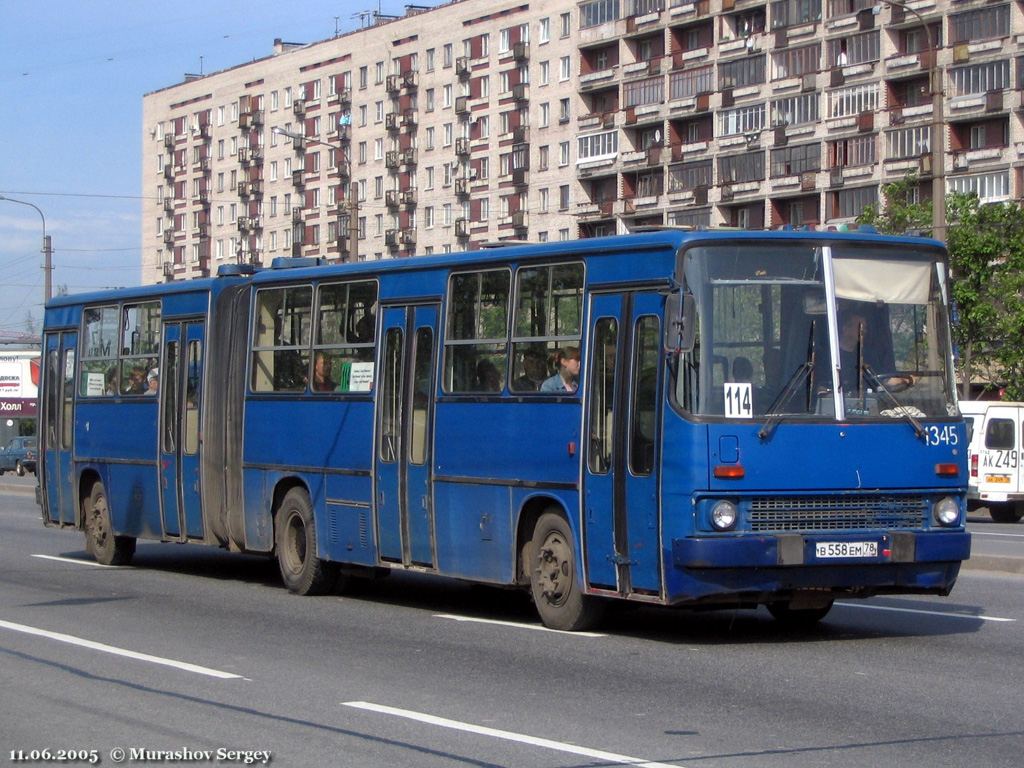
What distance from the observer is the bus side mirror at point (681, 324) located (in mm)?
11938

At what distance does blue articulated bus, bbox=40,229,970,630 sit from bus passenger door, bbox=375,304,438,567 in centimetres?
2

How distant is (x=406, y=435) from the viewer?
1538cm

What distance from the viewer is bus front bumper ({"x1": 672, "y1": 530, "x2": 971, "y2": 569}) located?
11898 millimetres

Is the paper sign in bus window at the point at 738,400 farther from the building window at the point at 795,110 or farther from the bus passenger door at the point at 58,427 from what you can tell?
the building window at the point at 795,110

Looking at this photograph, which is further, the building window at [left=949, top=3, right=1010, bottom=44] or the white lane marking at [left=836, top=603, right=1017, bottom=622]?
the building window at [left=949, top=3, right=1010, bottom=44]

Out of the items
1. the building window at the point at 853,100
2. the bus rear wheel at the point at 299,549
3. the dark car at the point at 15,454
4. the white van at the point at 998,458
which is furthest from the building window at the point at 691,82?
the bus rear wheel at the point at 299,549

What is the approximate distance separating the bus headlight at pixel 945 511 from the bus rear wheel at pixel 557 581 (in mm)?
2527

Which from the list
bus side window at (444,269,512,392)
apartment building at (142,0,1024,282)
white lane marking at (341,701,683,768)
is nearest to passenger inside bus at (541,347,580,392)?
bus side window at (444,269,512,392)

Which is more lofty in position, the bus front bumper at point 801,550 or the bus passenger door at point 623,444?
the bus passenger door at point 623,444

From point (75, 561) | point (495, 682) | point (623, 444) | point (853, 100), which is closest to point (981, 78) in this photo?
point (853, 100)

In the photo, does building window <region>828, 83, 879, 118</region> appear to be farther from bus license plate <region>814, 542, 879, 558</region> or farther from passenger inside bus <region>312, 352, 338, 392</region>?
bus license plate <region>814, 542, 879, 558</region>

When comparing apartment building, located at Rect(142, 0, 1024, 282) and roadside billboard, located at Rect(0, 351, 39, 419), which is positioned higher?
apartment building, located at Rect(142, 0, 1024, 282)

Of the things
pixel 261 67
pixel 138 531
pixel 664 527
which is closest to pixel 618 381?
pixel 664 527

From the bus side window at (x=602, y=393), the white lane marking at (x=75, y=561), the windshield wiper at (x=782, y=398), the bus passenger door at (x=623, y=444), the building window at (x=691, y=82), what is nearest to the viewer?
the windshield wiper at (x=782, y=398)
